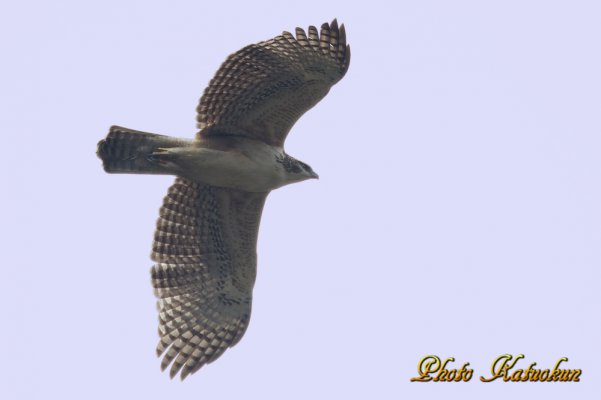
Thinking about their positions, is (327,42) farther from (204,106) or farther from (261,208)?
(261,208)

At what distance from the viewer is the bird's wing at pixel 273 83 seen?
36.9 ft

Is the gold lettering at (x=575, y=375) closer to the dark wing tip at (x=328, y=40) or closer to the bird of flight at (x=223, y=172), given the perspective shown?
the bird of flight at (x=223, y=172)

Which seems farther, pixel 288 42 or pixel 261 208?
pixel 261 208

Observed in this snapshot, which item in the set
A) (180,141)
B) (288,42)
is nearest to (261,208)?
(180,141)

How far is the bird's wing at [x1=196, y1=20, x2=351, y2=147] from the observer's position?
1124 centimetres

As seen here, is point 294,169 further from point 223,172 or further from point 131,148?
point 131,148

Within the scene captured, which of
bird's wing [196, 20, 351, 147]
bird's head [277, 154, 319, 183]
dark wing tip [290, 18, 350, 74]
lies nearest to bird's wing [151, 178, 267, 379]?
bird's head [277, 154, 319, 183]

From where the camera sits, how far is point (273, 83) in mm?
11586

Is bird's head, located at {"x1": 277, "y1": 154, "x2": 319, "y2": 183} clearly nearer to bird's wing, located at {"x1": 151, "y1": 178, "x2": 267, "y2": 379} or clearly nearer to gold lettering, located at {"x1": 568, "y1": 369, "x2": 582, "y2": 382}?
bird's wing, located at {"x1": 151, "y1": 178, "x2": 267, "y2": 379}

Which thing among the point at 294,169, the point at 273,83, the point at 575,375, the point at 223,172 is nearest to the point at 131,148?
the point at 223,172

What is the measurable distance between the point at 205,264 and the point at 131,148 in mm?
1879

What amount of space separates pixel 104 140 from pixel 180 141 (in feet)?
2.87

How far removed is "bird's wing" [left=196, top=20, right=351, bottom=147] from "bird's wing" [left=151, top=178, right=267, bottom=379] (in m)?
0.96

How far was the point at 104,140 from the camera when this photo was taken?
11.8 metres
